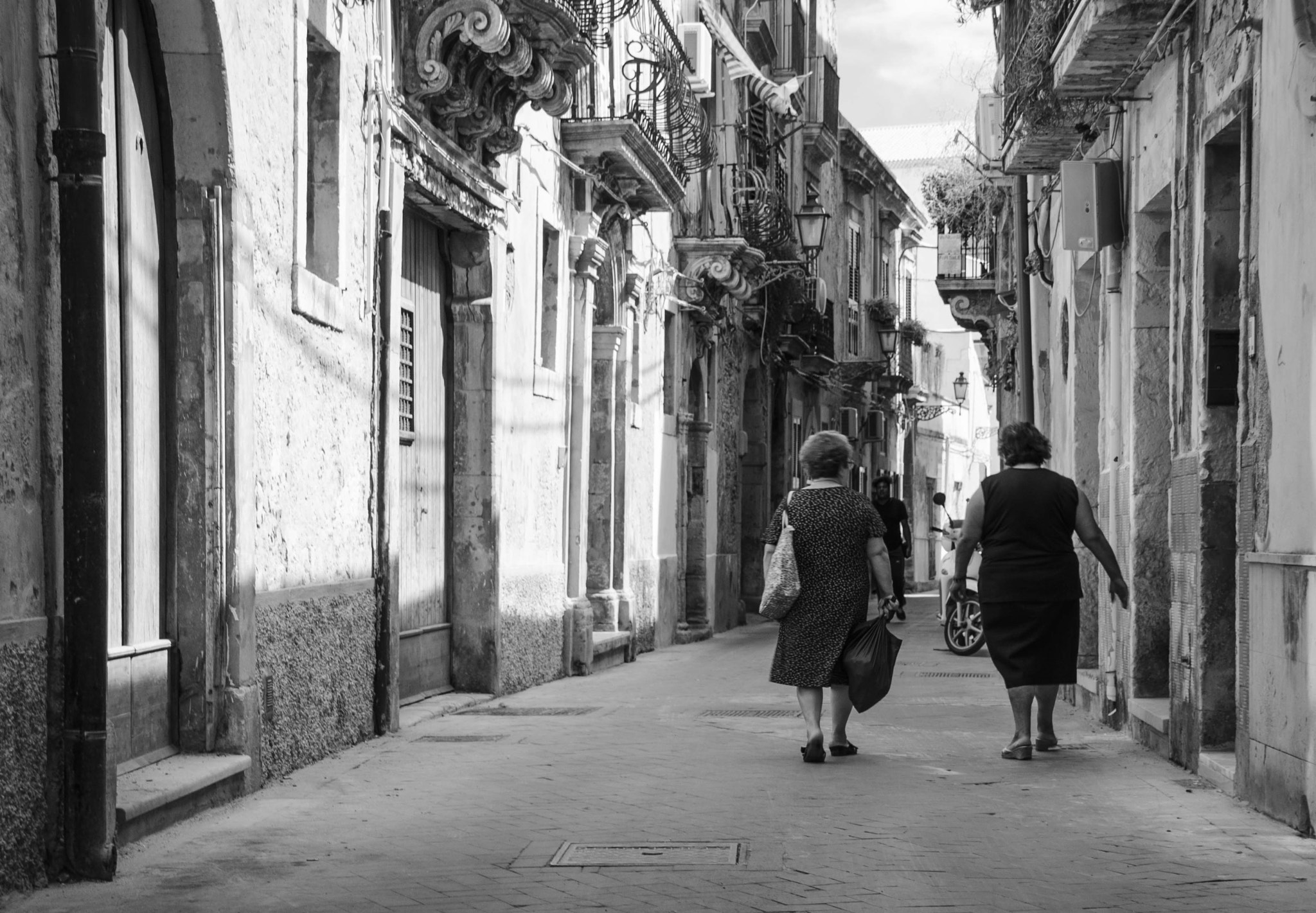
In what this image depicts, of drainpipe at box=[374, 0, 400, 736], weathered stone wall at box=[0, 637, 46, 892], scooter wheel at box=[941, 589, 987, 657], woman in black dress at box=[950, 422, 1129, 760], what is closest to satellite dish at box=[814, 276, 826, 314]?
scooter wheel at box=[941, 589, 987, 657]

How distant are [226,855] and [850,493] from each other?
3.99 metres

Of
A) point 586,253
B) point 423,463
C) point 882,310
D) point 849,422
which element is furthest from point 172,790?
point 882,310

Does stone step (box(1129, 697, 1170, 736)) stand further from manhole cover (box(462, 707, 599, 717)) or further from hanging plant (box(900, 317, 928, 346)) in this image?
hanging plant (box(900, 317, 928, 346))

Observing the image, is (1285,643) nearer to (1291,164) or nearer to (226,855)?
(1291,164)

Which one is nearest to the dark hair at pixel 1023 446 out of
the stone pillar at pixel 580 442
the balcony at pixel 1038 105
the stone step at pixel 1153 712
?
the stone step at pixel 1153 712

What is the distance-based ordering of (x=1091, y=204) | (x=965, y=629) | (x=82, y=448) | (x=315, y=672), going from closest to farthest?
(x=82, y=448)
(x=315, y=672)
(x=1091, y=204)
(x=965, y=629)

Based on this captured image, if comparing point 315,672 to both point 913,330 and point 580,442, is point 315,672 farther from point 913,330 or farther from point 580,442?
point 913,330

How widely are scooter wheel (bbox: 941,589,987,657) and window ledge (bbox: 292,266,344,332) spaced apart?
9.36 metres

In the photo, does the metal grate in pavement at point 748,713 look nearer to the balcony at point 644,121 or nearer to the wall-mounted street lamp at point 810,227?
the balcony at point 644,121

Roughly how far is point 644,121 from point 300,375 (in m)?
8.74

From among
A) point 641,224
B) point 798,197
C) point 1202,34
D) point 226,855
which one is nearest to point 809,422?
point 798,197

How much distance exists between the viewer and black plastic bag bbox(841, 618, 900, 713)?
30.8ft

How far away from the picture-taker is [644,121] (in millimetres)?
17297

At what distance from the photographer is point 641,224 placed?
1894cm
